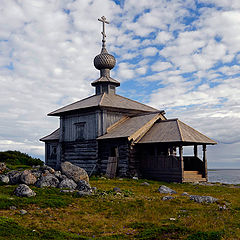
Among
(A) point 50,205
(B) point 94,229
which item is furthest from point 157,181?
(B) point 94,229

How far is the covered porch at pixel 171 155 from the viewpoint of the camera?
918 inches

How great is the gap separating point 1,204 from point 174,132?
15.2 m

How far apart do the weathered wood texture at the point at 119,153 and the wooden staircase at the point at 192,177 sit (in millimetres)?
4743

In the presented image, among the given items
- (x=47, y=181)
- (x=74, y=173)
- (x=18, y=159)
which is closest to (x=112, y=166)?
(x=74, y=173)

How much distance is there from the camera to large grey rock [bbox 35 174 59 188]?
16781 mm

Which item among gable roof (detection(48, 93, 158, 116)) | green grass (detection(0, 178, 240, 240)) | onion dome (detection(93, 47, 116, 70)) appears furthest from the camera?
onion dome (detection(93, 47, 116, 70))

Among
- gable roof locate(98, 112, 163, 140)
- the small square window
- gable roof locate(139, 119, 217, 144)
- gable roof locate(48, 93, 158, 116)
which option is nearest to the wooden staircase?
gable roof locate(139, 119, 217, 144)

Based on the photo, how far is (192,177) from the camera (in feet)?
79.2

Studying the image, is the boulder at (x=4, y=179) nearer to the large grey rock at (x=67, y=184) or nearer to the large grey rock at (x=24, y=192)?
the large grey rock at (x=67, y=184)

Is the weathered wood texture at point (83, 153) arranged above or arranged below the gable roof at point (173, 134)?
below

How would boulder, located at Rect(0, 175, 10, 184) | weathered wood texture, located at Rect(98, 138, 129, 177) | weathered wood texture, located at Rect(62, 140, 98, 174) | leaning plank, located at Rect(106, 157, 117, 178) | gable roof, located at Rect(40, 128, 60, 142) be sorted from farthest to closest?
gable roof, located at Rect(40, 128, 60, 142)
weathered wood texture, located at Rect(62, 140, 98, 174)
leaning plank, located at Rect(106, 157, 117, 178)
weathered wood texture, located at Rect(98, 138, 129, 177)
boulder, located at Rect(0, 175, 10, 184)

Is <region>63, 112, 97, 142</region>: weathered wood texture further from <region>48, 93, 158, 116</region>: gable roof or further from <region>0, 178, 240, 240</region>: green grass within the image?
Answer: <region>0, 178, 240, 240</region>: green grass

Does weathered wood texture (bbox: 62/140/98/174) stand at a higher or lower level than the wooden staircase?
higher

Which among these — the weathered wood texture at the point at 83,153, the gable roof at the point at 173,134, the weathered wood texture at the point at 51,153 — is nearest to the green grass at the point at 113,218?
the gable roof at the point at 173,134
